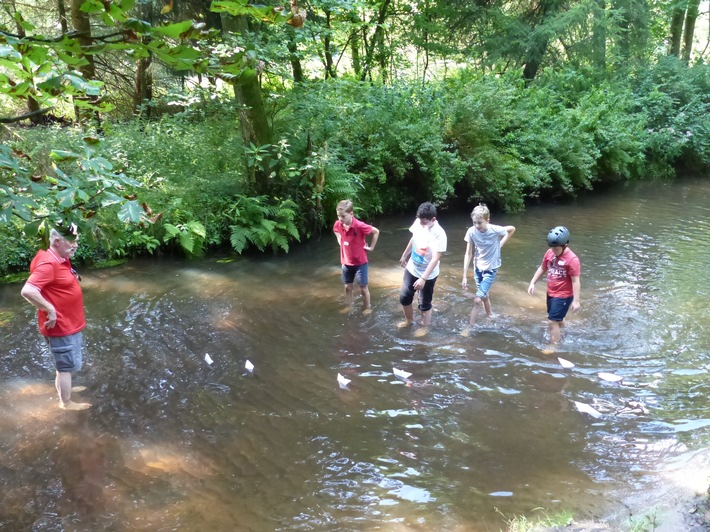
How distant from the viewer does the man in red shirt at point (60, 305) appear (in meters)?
5.41

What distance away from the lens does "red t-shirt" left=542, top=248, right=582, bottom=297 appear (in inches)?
274

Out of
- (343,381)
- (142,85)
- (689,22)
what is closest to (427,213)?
(343,381)

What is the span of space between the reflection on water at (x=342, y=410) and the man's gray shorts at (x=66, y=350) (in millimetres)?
539

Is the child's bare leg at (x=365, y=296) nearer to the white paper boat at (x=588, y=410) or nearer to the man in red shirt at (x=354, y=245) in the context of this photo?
the man in red shirt at (x=354, y=245)

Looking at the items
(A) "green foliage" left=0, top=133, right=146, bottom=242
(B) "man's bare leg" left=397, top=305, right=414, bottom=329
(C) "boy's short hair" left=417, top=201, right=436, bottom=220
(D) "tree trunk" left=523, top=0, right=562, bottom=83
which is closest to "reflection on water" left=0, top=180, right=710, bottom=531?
(B) "man's bare leg" left=397, top=305, right=414, bottom=329

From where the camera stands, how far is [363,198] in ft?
46.9

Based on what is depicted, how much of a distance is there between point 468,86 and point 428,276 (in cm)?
1093

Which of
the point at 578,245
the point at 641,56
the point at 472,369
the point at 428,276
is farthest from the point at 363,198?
the point at 641,56

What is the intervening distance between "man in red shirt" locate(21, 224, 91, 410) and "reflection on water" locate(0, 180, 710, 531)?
1.75 feet

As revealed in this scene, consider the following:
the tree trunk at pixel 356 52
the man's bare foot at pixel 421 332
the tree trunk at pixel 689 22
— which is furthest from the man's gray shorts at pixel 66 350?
the tree trunk at pixel 689 22

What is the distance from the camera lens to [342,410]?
5.97 metres

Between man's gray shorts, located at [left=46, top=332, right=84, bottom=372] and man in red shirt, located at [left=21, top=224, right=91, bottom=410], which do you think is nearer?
man in red shirt, located at [left=21, top=224, right=91, bottom=410]

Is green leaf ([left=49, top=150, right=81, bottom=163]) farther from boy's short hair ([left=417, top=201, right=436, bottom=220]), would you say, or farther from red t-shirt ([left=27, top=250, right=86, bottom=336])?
boy's short hair ([left=417, top=201, right=436, bottom=220])

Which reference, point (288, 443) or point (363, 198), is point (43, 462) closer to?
point (288, 443)
